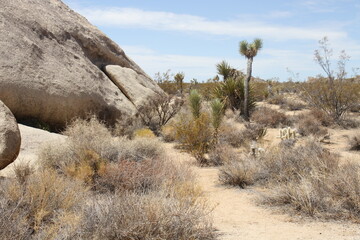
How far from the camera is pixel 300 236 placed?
16.0 feet

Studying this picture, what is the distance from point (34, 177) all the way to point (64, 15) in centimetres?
1287

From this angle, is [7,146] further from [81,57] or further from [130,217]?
[81,57]

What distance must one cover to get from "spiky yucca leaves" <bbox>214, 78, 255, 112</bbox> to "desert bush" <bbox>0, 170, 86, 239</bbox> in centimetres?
1659

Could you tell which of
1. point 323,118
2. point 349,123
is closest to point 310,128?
point 323,118

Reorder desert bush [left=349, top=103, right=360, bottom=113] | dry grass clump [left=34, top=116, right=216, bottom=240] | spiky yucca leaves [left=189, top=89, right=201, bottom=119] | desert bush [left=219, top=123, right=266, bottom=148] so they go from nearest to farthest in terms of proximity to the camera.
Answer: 1. dry grass clump [left=34, top=116, right=216, bottom=240]
2. desert bush [left=219, top=123, right=266, bottom=148]
3. spiky yucca leaves [left=189, top=89, right=201, bottom=119]
4. desert bush [left=349, top=103, right=360, bottom=113]

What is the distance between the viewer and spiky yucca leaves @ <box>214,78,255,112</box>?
69.5ft

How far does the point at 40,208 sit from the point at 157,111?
41.5ft

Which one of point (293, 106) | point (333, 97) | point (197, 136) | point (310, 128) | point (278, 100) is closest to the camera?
point (197, 136)

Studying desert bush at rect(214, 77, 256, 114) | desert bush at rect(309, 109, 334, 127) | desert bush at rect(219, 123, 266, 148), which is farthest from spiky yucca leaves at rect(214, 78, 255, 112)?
desert bush at rect(219, 123, 266, 148)

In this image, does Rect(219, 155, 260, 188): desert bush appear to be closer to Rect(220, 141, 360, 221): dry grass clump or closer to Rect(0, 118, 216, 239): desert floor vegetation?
Rect(220, 141, 360, 221): dry grass clump

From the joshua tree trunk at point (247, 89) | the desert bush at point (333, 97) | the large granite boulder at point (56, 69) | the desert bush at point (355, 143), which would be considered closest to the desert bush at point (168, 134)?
the large granite boulder at point (56, 69)

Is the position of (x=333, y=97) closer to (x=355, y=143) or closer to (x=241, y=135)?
(x=355, y=143)

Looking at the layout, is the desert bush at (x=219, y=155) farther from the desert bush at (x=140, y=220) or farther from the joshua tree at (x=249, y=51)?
the joshua tree at (x=249, y=51)

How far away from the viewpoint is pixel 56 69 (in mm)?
13570
